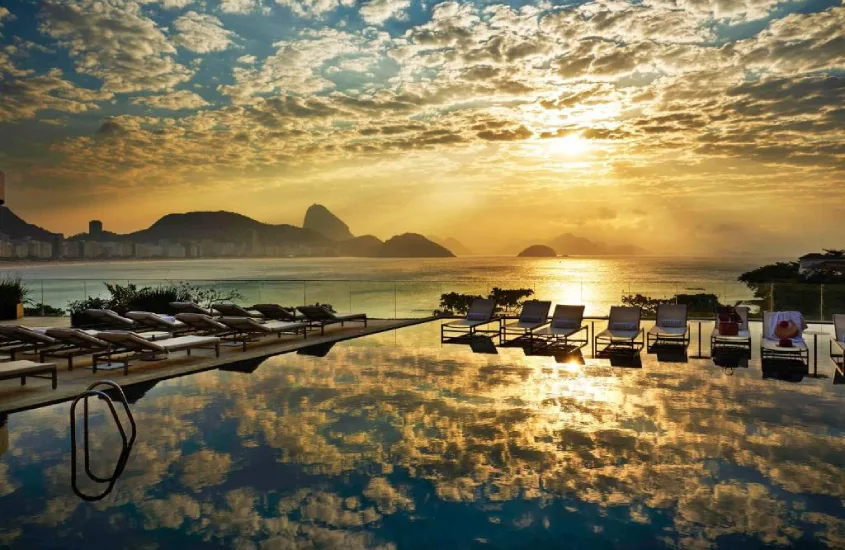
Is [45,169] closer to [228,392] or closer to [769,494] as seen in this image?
[228,392]

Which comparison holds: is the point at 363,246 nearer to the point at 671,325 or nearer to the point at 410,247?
the point at 410,247

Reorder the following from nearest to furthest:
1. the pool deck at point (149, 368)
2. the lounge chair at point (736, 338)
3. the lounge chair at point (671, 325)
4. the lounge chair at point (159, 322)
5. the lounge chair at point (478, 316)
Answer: the pool deck at point (149, 368)
the lounge chair at point (736, 338)
the lounge chair at point (671, 325)
the lounge chair at point (159, 322)
the lounge chair at point (478, 316)

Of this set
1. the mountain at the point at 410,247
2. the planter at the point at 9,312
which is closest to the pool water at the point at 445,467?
the planter at the point at 9,312

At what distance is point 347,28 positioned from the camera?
15.7 m

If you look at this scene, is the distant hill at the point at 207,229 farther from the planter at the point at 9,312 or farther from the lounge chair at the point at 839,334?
the lounge chair at the point at 839,334

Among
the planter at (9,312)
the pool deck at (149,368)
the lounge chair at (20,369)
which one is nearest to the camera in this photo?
the lounge chair at (20,369)

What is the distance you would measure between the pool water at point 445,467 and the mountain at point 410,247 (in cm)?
15844

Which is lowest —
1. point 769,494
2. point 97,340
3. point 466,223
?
point 769,494

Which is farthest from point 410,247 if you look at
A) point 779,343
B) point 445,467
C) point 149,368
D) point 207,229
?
point 445,467

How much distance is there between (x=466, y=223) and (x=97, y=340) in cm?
5334

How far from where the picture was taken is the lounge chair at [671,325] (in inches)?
433

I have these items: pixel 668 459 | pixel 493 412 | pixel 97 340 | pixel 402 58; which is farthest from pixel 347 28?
pixel 668 459

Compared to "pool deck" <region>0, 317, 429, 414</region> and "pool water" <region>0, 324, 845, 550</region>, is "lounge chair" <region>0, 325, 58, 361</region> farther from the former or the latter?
"pool water" <region>0, 324, 845, 550</region>

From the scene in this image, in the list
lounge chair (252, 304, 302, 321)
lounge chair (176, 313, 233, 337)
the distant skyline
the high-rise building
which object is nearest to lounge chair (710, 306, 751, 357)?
the distant skyline
